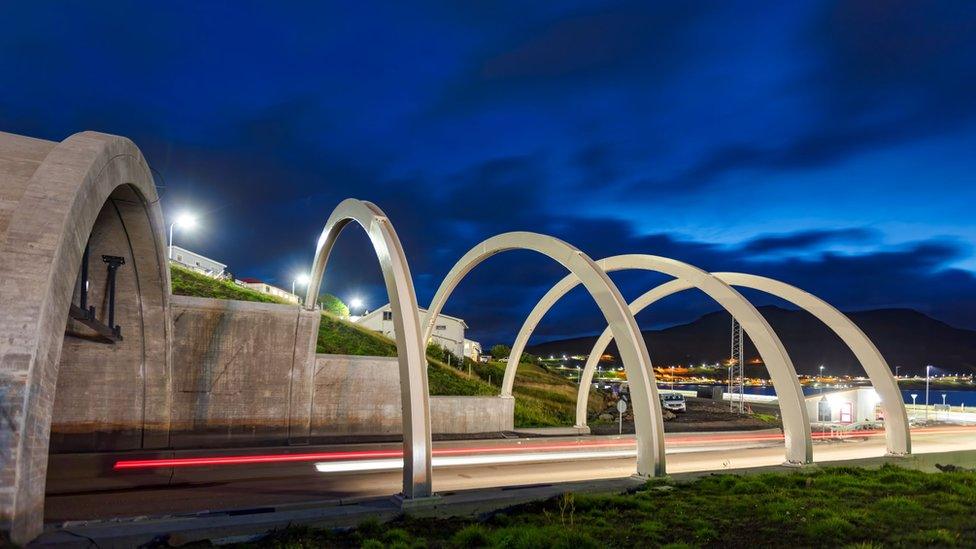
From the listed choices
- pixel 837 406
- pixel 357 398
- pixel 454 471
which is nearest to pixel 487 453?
Answer: pixel 454 471

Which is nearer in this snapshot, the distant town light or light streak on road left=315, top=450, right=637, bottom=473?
light streak on road left=315, top=450, right=637, bottom=473

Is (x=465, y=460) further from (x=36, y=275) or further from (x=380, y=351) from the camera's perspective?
(x=380, y=351)

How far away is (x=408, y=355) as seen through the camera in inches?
432

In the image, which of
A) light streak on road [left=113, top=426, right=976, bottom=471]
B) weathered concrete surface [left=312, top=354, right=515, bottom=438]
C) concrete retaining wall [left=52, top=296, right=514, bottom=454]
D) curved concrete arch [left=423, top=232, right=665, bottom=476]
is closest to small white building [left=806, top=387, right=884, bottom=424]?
light streak on road [left=113, top=426, right=976, bottom=471]

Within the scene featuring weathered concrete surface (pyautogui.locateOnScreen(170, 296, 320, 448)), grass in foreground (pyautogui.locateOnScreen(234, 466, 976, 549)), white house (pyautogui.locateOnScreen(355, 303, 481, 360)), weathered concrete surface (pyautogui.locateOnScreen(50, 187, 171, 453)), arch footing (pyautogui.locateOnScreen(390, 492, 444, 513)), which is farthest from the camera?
white house (pyautogui.locateOnScreen(355, 303, 481, 360))

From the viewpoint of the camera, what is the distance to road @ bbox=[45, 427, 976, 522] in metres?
11.9

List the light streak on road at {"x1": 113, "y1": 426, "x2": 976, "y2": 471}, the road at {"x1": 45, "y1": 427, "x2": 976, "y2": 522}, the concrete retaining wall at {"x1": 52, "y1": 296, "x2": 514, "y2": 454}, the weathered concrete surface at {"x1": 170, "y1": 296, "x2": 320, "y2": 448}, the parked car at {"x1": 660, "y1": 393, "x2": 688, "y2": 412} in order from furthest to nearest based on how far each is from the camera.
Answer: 1. the parked car at {"x1": 660, "y1": 393, "x2": 688, "y2": 412}
2. the weathered concrete surface at {"x1": 170, "y1": 296, "x2": 320, "y2": 448}
3. the concrete retaining wall at {"x1": 52, "y1": 296, "x2": 514, "y2": 454}
4. the light streak on road at {"x1": 113, "y1": 426, "x2": 976, "y2": 471}
5. the road at {"x1": 45, "y1": 427, "x2": 976, "y2": 522}

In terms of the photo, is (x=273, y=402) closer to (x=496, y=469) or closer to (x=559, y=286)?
(x=496, y=469)

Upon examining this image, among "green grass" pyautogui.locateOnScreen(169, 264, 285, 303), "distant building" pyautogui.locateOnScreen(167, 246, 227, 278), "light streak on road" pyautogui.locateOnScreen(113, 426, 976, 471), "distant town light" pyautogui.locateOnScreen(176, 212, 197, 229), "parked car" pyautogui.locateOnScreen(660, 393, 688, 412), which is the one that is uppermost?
"distant building" pyautogui.locateOnScreen(167, 246, 227, 278)

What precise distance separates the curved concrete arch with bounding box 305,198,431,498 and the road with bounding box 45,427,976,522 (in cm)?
266

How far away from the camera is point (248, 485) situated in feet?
45.3

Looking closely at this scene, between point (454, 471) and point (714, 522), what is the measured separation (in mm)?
8229

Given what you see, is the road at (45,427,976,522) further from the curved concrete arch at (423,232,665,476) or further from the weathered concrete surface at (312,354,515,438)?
the curved concrete arch at (423,232,665,476)

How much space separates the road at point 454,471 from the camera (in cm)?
1191
